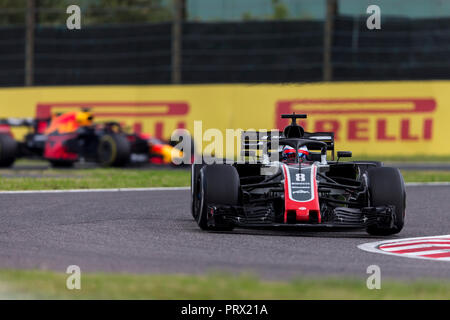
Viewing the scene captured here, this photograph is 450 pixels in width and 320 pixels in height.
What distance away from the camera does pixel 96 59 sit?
84.7 feet

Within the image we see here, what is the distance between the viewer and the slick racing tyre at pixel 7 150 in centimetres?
2041

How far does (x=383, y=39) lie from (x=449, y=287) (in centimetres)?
1789

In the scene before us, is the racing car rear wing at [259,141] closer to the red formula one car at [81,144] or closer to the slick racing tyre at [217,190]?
the slick racing tyre at [217,190]

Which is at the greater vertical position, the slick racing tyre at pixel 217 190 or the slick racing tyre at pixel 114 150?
the slick racing tyre at pixel 217 190

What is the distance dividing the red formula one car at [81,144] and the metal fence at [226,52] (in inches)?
180

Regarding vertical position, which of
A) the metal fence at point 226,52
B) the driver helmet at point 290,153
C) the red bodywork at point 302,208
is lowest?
the red bodywork at point 302,208

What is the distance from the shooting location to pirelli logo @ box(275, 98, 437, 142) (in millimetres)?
21625

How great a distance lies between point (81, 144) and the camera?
20.8 m

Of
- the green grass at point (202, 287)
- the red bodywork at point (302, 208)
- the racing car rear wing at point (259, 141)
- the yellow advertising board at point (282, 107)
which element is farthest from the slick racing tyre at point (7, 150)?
the green grass at point (202, 287)

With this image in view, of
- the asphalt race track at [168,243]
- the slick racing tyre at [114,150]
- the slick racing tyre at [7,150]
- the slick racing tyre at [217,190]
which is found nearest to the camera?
the asphalt race track at [168,243]

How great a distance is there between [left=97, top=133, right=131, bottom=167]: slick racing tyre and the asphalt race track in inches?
293

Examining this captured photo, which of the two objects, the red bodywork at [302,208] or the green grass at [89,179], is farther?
the green grass at [89,179]
